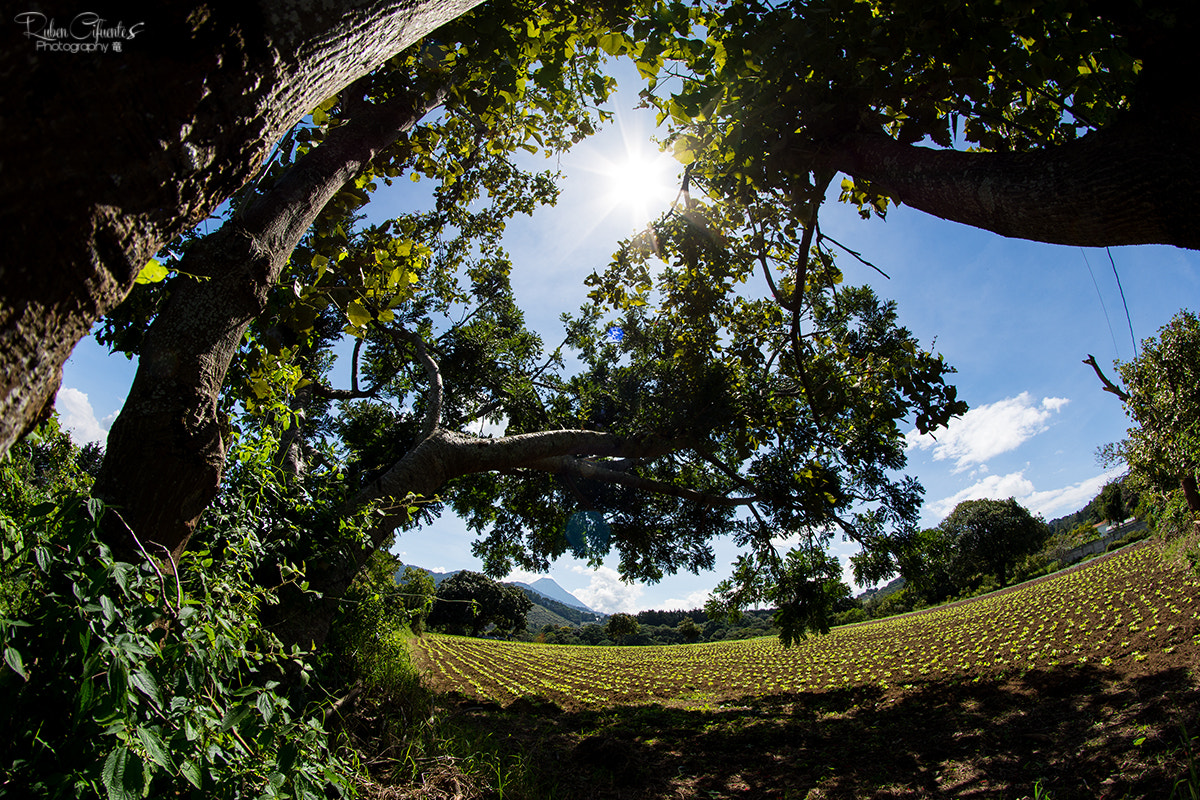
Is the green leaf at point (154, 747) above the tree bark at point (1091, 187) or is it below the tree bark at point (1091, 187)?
below

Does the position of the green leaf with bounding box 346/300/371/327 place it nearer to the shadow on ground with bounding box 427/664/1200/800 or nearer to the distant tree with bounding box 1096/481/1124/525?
the shadow on ground with bounding box 427/664/1200/800

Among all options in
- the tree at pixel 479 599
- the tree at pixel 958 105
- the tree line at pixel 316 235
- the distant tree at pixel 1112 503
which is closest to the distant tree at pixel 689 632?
the tree at pixel 479 599

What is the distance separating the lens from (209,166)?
871 mm

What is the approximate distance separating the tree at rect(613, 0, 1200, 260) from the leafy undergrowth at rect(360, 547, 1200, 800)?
2.43 meters

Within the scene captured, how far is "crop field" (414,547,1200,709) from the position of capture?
8.98 metres

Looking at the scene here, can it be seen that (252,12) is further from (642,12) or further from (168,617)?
(642,12)

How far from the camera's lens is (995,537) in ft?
145

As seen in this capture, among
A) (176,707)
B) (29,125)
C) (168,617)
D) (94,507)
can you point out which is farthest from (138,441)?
(29,125)

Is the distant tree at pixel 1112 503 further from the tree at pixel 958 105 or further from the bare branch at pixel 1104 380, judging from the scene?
the tree at pixel 958 105

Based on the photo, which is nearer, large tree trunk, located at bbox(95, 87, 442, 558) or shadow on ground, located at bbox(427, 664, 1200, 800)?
large tree trunk, located at bbox(95, 87, 442, 558)

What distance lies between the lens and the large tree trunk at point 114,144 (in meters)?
0.60

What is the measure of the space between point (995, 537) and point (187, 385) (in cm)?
5799

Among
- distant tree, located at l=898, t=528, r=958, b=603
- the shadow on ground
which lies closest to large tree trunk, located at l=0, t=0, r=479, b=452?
the shadow on ground

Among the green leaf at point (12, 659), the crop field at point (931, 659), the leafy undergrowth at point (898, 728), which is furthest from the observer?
the crop field at point (931, 659)
